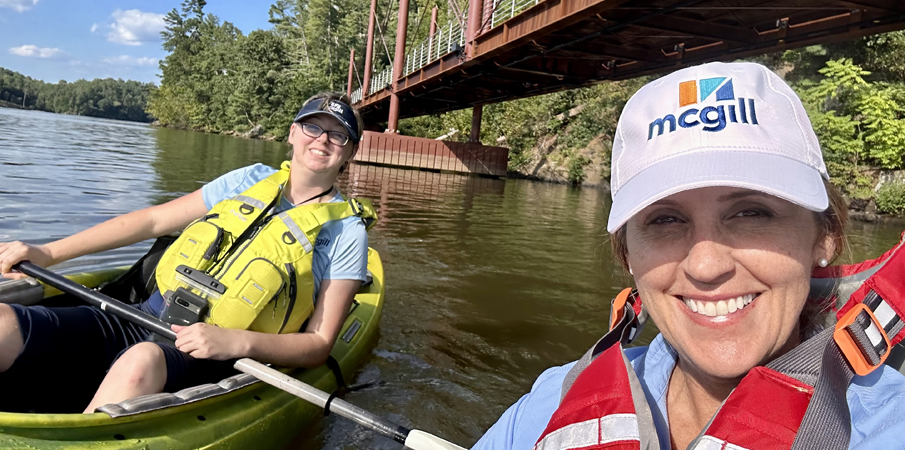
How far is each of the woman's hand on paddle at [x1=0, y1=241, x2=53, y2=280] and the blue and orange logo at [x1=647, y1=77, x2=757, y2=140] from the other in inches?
118

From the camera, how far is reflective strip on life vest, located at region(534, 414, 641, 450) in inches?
39.2

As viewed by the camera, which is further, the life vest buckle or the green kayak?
the life vest buckle

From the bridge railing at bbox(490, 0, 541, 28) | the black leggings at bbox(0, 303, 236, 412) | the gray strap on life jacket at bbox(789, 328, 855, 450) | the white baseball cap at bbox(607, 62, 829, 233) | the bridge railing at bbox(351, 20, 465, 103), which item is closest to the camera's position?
the gray strap on life jacket at bbox(789, 328, 855, 450)

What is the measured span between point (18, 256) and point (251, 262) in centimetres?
117

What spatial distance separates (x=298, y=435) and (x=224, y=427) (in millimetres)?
596

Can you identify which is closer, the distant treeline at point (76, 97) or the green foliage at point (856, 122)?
the green foliage at point (856, 122)

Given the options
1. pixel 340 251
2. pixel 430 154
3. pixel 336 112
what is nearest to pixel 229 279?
pixel 340 251

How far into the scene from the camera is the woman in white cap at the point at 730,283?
0.87m

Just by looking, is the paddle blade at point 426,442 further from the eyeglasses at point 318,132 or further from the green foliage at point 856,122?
the green foliage at point 856,122

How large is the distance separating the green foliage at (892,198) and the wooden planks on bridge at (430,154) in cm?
1306

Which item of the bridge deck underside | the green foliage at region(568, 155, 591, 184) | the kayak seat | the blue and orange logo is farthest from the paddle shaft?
the green foliage at region(568, 155, 591, 184)

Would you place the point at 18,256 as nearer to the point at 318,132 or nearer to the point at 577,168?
the point at 318,132

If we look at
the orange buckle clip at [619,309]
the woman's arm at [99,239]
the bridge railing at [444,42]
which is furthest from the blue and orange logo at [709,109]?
the bridge railing at [444,42]

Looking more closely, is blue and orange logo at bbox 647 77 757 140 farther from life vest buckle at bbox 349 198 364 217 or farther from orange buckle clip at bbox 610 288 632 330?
life vest buckle at bbox 349 198 364 217
